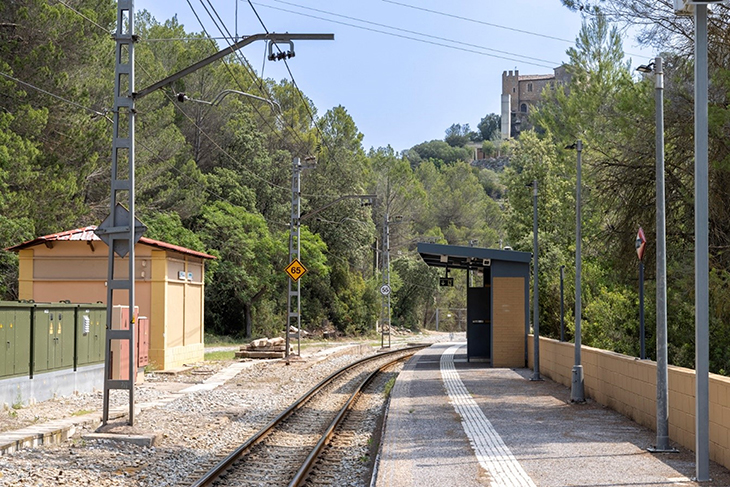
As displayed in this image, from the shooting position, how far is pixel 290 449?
13.1 metres

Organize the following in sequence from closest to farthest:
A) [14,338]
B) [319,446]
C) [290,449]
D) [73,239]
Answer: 1. [319,446]
2. [290,449]
3. [14,338]
4. [73,239]

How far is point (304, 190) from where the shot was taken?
64.4 meters

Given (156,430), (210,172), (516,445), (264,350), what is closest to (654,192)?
(516,445)

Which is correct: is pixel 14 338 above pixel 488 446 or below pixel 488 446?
above

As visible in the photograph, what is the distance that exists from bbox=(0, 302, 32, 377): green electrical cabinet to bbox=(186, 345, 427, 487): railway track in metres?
4.87

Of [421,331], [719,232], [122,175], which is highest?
[122,175]

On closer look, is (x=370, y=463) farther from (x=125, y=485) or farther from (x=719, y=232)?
(x=719, y=232)

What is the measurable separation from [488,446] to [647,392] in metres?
3.26

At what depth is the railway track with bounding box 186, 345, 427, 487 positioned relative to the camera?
34.7 ft

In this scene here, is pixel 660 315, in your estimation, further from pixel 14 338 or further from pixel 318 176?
pixel 318 176

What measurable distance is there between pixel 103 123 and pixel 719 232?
25167 mm

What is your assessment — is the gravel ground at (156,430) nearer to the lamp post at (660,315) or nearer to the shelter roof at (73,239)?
the shelter roof at (73,239)

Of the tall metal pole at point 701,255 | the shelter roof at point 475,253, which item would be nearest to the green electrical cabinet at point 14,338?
the tall metal pole at point 701,255

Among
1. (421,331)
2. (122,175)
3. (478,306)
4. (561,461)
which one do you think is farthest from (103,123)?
(421,331)
